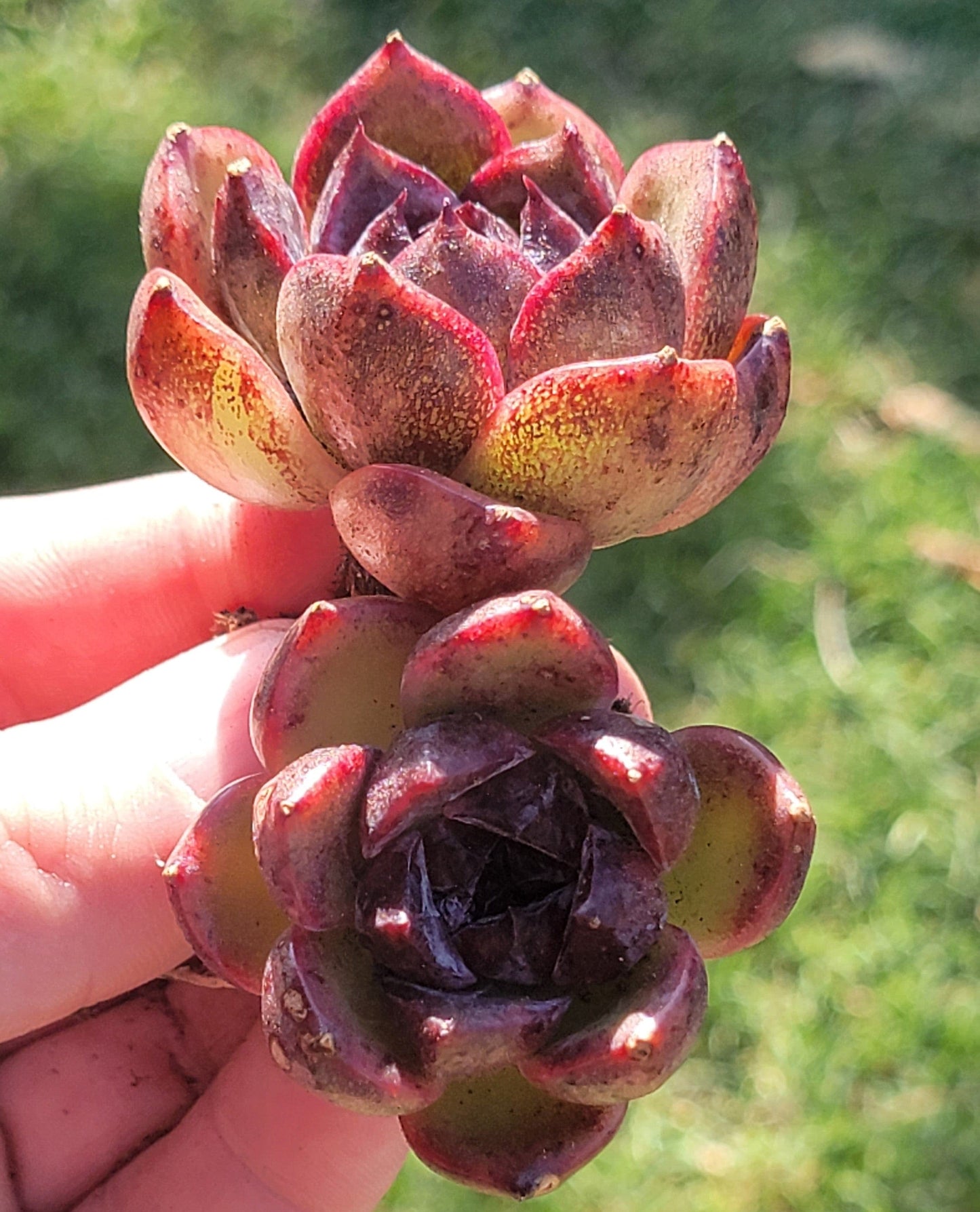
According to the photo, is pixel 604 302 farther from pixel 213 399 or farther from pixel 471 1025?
pixel 471 1025

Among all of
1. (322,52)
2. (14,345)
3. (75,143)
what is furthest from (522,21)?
(14,345)

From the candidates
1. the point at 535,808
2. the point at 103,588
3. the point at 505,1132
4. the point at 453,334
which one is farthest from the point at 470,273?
the point at 103,588

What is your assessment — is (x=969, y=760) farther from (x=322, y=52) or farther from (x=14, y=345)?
(x=322, y=52)

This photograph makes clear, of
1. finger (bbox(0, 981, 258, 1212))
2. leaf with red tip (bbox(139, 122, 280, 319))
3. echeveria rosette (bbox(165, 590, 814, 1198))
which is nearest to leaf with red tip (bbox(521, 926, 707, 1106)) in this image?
echeveria rosette (bbox(165, 590, 814, 1198))

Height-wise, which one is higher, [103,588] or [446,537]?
[446,537]

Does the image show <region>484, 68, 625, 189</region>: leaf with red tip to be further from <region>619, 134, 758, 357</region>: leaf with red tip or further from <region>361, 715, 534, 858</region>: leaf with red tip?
<region>361, 715, 534, 858</region>: leaf with red tip

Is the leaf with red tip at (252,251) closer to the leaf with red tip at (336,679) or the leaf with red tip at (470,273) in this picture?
the leaf with red tip at (470,273)

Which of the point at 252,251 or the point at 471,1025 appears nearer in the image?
the point at 471,1025
